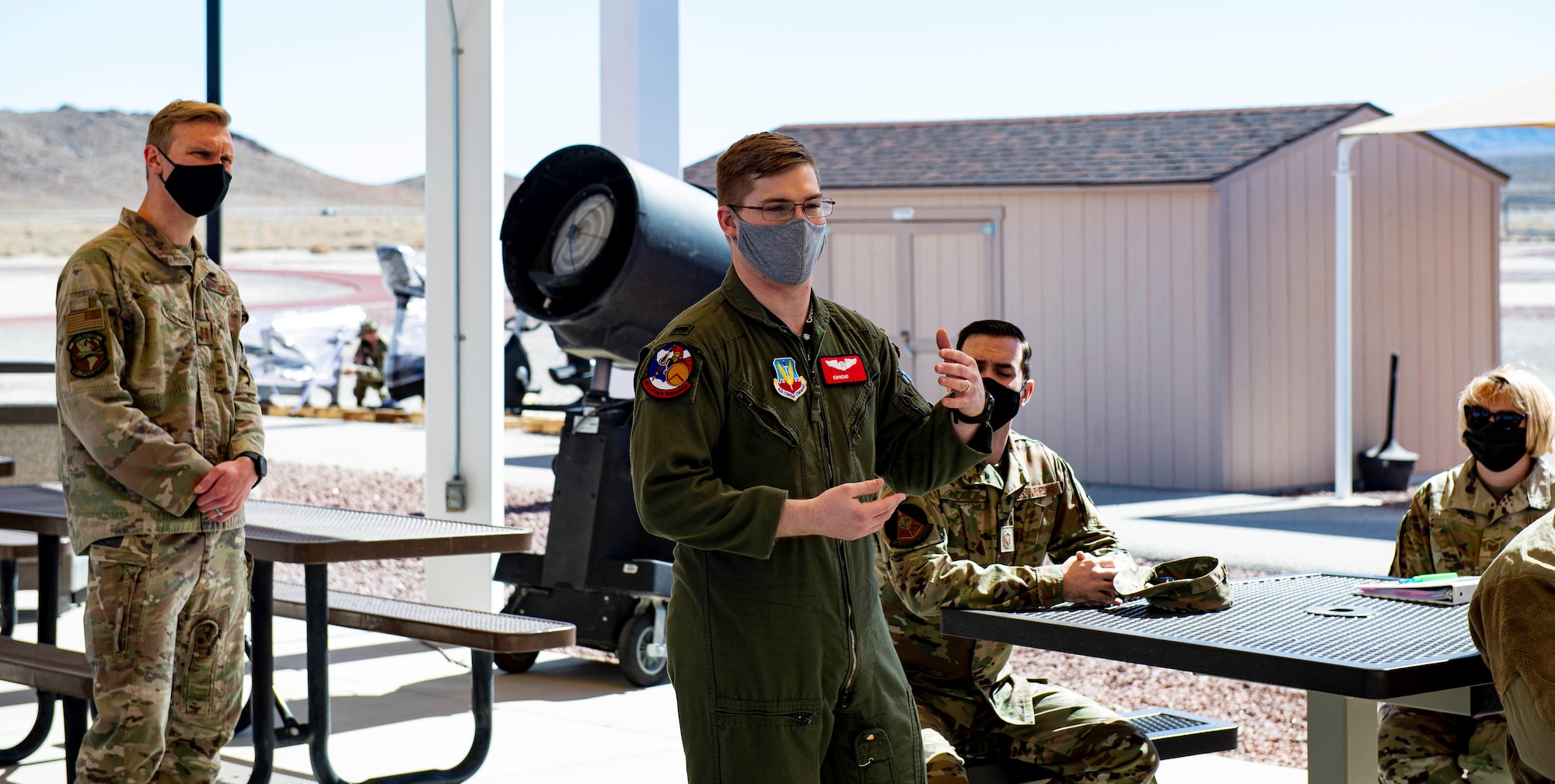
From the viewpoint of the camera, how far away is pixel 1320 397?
13.6m

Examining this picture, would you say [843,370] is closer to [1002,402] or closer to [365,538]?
[1002,402]

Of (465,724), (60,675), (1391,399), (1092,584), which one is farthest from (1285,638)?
(1391,399)

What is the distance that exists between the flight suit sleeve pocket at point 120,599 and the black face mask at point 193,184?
0.69m

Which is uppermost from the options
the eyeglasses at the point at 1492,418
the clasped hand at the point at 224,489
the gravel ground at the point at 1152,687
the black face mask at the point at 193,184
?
the black face mask at the point at 193,184

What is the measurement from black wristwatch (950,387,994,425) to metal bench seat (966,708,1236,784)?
3.04 feet

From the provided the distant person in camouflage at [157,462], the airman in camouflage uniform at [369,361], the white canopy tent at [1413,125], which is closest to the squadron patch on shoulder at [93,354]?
the distant person in camouflage at [157,462]

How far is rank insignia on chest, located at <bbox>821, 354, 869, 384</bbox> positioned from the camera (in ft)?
7.80

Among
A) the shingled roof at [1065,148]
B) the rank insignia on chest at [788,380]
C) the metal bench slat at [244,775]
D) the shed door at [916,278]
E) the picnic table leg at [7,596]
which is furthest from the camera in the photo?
the shed door at [916,278]

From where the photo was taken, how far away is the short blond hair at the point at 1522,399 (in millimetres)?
3654

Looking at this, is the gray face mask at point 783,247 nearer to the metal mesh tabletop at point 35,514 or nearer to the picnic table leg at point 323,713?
the picnic table leg at point 323,713

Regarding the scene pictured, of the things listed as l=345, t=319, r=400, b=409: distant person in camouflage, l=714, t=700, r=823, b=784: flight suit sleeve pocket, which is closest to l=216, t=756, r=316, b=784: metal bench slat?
l=714, t=700, r=823, b=784: flight suit sleeve pocket

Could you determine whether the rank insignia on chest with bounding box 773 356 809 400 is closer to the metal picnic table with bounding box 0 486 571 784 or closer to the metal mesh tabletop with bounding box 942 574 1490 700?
the metal mesh tabletop with bounding box 942 574 1490 700

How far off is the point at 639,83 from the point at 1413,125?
5.03 metres

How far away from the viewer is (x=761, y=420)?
2.31m
